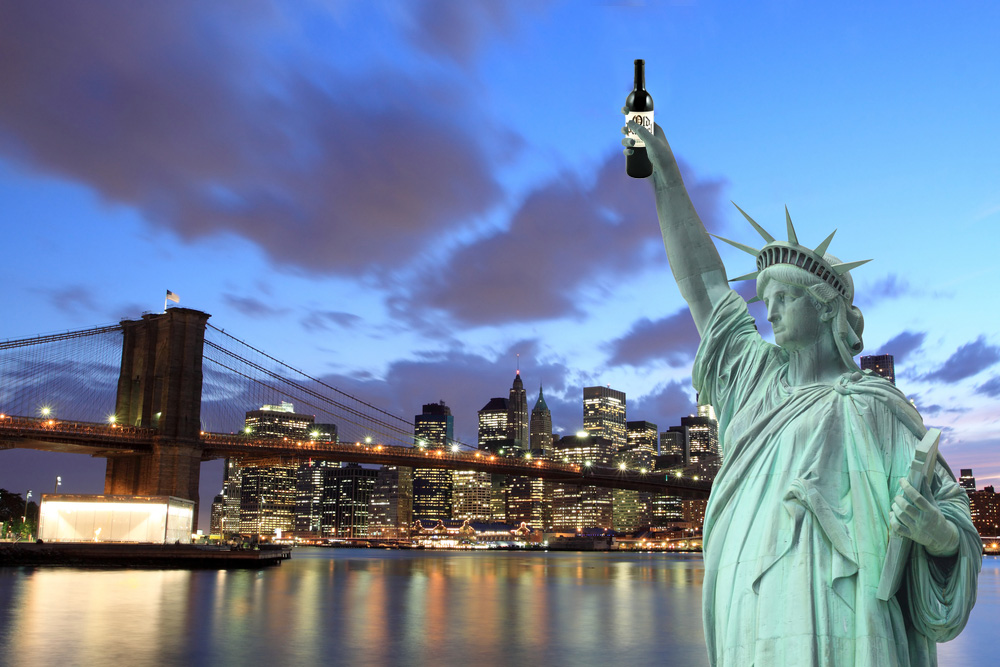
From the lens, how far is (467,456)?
6888 cm

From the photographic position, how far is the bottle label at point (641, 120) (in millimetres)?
4246

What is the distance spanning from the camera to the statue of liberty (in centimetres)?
317

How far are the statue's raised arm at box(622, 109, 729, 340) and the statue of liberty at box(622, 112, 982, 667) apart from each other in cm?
15

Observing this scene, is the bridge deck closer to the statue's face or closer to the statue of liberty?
the statue of liberty

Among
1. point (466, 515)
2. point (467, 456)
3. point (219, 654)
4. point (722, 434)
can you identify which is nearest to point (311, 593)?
point (219, 654)

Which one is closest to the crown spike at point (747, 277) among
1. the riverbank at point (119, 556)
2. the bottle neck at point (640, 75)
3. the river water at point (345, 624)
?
the bottle neck at point (640, 75)

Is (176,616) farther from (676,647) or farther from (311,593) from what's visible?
(676,647)

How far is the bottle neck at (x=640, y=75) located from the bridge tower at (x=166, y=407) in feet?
171

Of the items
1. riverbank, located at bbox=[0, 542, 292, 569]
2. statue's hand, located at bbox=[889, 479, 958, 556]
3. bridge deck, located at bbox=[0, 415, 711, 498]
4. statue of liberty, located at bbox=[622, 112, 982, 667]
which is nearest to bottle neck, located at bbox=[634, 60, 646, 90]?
statue of liberty, located at bbox=[622, 112, 982, 667]

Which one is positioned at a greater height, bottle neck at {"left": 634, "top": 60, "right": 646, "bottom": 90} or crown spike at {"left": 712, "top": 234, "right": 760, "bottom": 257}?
bottle neck at {"left": 634, "top": 60, "right": 646, "bottom": 90}

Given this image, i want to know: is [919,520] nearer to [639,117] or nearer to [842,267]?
[842,267]

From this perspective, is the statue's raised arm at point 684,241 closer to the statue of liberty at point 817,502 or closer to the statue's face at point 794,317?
the statue of liberty at point 817,502

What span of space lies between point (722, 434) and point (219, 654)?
38.8 ft

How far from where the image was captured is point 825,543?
3.27 m
